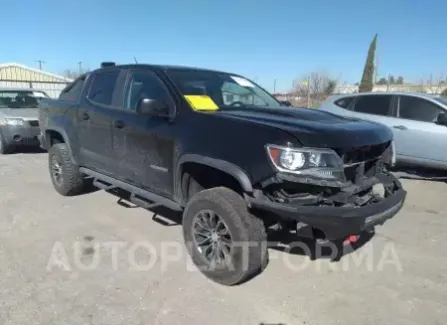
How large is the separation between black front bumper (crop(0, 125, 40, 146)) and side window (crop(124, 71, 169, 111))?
228 inches

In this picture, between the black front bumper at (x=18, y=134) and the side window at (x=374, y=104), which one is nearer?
the side window at (x=374, y=104)

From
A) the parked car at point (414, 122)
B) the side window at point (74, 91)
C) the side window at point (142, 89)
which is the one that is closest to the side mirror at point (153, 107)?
the side window at point (142, 89)

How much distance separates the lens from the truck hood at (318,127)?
2751 mm

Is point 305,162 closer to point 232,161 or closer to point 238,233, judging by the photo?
point 232,161

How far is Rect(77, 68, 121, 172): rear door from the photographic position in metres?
4.39

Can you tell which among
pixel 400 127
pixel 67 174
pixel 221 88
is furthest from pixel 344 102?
pixel 67 174

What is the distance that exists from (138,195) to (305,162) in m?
2.05

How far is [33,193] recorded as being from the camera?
5762 millimetres

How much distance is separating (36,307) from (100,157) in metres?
2.08

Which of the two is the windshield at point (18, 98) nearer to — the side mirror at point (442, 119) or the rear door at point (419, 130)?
the rear door at point (419, 130)

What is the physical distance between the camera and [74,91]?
5270mm

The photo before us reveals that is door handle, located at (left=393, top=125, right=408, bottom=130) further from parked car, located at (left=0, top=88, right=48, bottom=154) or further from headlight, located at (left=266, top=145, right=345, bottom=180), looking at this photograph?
parked car, located at (left=0, top=88, right=48, bottom=154)

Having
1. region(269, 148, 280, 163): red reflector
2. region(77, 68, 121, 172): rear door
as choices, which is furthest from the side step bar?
region(269, 148, 280, 163): red reflector

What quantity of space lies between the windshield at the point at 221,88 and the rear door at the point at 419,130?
3415 millimetres
